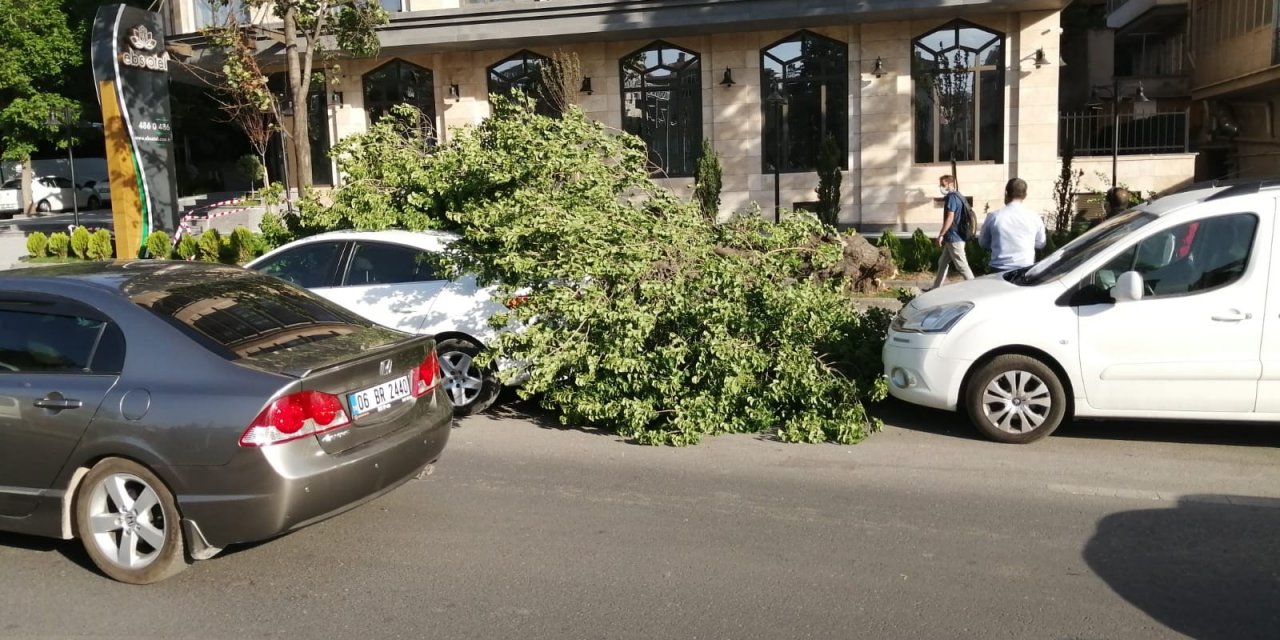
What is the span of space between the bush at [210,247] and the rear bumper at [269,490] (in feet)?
50.0

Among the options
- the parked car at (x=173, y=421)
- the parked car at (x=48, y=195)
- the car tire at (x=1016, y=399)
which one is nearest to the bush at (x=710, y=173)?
the car tire at (x=1016, y=399)

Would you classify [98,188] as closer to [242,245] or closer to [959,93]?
[242,245]

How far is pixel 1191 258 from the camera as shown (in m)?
6.86

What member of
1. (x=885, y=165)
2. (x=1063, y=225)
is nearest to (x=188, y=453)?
(x=1063, y=225)

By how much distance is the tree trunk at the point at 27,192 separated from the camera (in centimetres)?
3859

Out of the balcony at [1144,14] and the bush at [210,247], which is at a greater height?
the balcony at [1144,14]

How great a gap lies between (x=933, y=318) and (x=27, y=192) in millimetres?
41139

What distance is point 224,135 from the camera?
45.7 meters

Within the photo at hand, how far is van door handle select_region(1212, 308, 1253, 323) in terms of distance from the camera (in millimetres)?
6625

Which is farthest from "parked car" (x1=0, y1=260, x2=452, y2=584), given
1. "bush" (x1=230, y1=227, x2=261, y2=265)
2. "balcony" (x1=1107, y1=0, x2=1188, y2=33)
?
"balcony" (x1=1107, y1=0, x2=1188, y2=33)

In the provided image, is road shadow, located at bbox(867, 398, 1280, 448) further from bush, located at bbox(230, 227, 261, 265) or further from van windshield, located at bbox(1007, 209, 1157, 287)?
bush, located at bbox(230, 227, 261, 265)

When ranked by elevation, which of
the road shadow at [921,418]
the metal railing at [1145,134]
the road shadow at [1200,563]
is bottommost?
the road shadow at [1200,563]

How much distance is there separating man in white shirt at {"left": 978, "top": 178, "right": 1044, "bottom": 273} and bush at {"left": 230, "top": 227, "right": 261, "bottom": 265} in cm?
1374

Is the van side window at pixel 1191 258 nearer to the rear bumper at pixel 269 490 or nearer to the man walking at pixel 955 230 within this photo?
the man walking at pixel 955 230
